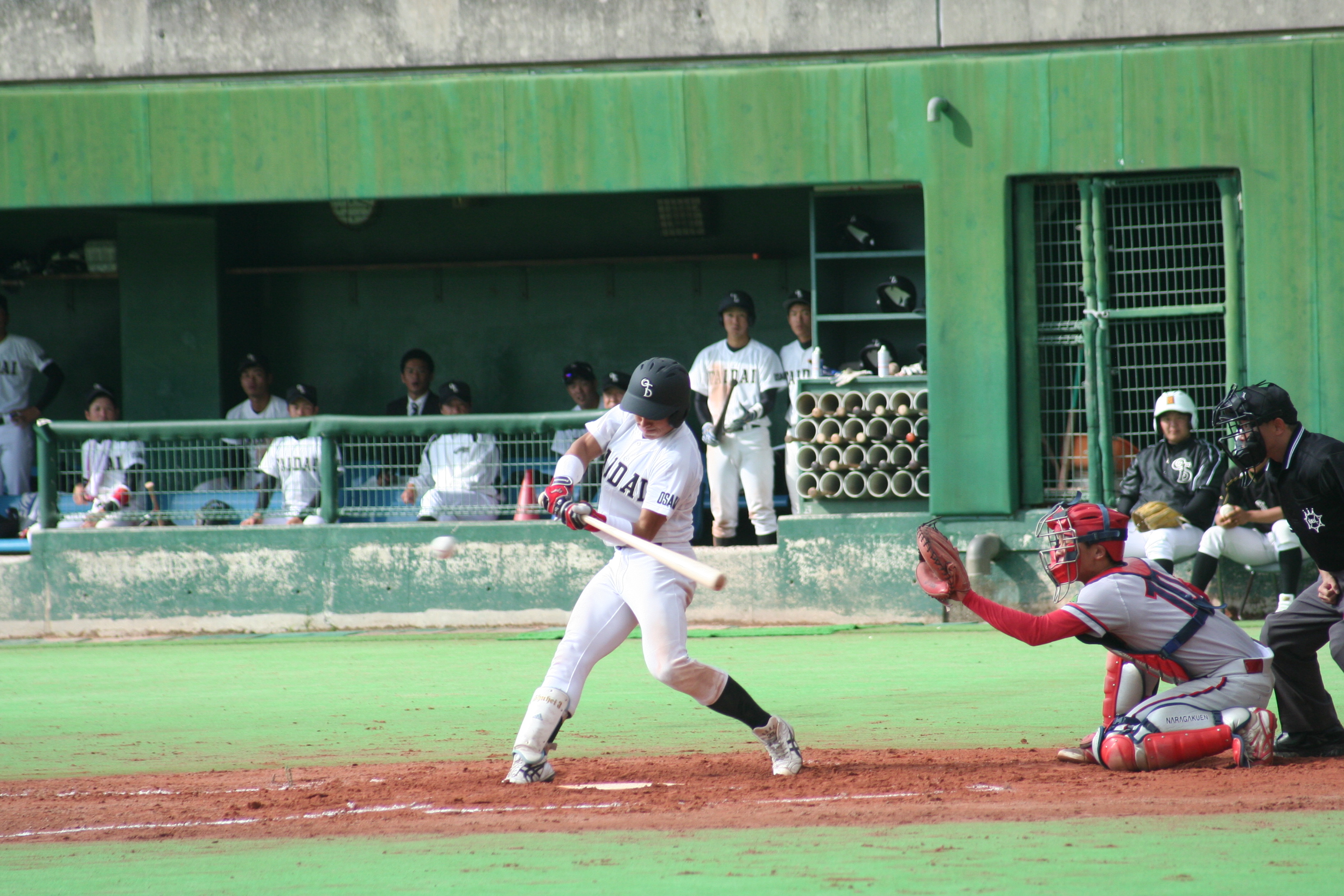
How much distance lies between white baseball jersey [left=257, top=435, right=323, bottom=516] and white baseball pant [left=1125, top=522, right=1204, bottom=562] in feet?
22.8

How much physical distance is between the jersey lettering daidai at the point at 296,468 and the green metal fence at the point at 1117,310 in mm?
6210

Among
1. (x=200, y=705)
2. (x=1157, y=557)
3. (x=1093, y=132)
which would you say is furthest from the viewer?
(x=1093, y=132)

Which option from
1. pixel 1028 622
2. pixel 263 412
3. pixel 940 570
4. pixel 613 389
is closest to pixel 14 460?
pixel 263 412

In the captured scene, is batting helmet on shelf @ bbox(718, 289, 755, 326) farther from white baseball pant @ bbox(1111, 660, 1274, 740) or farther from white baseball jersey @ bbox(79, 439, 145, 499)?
white baseball pant @ bbox(1111, 660, 1274, 740)

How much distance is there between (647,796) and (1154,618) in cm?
215

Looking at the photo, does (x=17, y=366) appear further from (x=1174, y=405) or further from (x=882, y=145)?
(x=1174, y=405)

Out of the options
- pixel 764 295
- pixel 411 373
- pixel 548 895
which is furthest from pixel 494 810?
pixel 764 295

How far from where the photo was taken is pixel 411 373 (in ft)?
46.3

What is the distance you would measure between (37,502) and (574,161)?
5.80 m

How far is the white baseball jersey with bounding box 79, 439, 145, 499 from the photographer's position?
1319 cm

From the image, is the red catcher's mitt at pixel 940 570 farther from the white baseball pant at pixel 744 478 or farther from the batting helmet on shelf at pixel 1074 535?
the white baseball pant at pixel 744 478

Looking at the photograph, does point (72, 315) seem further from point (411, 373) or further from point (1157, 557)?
Result: point (1157, 557)

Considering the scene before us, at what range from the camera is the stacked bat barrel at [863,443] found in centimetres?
1231

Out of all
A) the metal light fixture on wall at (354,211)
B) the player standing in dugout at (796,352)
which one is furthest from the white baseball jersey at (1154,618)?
the metal light fixture on wall at (354,211)
